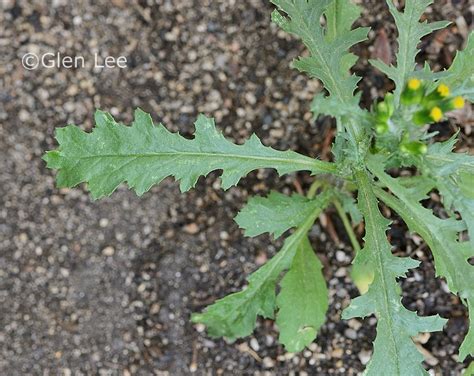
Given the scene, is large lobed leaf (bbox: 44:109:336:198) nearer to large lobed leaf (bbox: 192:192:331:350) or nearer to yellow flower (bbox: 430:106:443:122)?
large lobed leaf (bbox: 192:192:331:350)

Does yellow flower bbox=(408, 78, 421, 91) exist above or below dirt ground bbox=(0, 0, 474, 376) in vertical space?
above

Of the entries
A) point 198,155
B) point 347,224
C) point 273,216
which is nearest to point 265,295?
point 273,216

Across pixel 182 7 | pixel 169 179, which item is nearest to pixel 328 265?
pixel 169 179

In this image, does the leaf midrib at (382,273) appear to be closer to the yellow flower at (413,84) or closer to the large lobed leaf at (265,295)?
the large lobed leaf at (265,295)

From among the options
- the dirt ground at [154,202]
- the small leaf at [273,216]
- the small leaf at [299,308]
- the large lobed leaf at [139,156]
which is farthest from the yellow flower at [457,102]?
the dirt ground at [154,202]

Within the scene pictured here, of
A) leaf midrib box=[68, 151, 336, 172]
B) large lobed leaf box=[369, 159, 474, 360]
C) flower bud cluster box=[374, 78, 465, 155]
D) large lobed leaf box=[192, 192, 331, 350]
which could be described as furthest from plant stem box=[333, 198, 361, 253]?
flower bud cluster box=[374, 78, 465, 155]

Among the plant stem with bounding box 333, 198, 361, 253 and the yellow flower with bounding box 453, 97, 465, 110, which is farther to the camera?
the plant stem with bounding box 333, 198, 361, 253

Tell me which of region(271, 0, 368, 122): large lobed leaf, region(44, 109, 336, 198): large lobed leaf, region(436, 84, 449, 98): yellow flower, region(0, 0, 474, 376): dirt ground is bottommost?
region(0, 0, 474, 376): dirt ground
